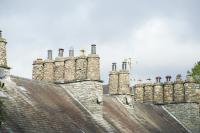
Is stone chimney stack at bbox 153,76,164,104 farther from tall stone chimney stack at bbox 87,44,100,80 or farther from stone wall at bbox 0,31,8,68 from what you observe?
stone wall at bbox 0,31,8,68

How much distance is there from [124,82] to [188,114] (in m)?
6.14

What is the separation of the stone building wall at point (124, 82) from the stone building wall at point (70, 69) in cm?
598

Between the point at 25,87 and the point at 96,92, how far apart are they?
452 cm

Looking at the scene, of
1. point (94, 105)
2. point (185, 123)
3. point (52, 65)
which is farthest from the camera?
point (185, 123)

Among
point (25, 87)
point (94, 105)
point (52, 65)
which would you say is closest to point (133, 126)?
point (94, 105)

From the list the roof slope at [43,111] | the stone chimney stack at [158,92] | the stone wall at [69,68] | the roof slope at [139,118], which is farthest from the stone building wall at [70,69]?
the stone chimney stack at [158,92]

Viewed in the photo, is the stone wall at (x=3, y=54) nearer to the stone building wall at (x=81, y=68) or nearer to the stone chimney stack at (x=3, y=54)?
the stone chimney stack at (x=3, y=54)

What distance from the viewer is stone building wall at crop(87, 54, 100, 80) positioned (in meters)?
32.4

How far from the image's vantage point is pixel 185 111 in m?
42.3

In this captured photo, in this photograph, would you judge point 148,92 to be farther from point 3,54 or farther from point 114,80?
point 3,54

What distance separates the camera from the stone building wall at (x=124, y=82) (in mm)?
38541

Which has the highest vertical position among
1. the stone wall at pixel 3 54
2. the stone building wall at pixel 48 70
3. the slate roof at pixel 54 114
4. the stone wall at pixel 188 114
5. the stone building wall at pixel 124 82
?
the stone wall at pixel 3 54

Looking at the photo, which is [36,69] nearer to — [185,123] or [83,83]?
[83,83]

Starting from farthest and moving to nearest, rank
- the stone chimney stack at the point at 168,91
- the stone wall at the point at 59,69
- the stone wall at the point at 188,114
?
the stone chimney stack at the point at 168,91 → the stone wall at the point at 188,114 → the stone wall at the point at 59,69
